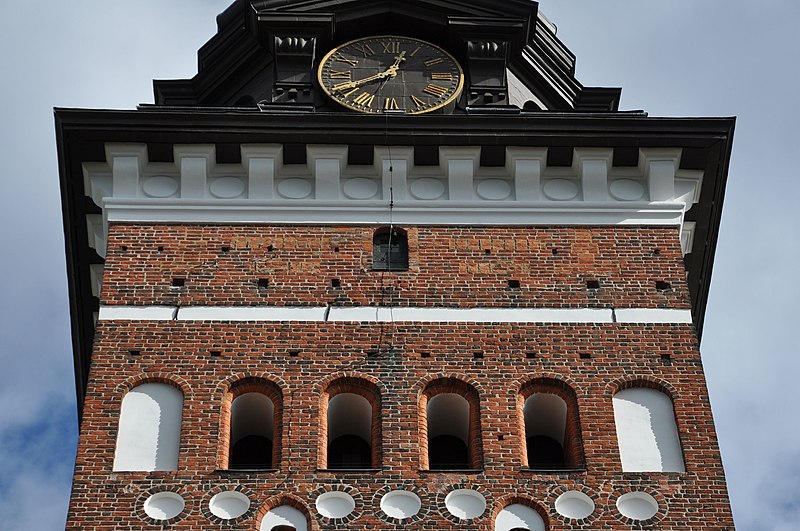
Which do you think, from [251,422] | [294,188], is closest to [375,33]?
[294,188]

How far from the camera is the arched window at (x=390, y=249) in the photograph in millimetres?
27984

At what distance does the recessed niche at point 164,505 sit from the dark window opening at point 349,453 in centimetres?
227

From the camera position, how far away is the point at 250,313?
2700 centimetres

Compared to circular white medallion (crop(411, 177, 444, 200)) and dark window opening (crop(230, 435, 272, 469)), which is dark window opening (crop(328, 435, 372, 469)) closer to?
dark window opening (crop(230, 435, 272, 469))

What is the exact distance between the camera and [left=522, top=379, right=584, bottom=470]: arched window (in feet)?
85.1

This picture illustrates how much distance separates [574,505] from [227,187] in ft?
24.3

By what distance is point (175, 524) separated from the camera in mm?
24078

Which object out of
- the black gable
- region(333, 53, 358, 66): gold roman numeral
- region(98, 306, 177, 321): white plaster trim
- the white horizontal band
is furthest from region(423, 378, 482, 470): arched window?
region(333, 53, 358, 66): gold roman numeral

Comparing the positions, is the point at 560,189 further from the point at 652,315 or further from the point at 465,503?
the point at 465,503

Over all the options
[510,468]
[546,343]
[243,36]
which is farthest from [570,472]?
[243,36]

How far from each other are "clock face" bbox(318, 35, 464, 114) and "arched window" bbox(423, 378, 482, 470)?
538cm

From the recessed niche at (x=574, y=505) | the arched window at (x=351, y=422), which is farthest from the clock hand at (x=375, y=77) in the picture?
the recessed niche at (x=574, y=505)

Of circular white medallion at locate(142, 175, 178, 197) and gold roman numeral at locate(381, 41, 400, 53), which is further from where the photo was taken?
gold roman numeral at locate(381, 41, 400, 53)

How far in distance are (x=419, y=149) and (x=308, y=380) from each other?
4.52 meters
